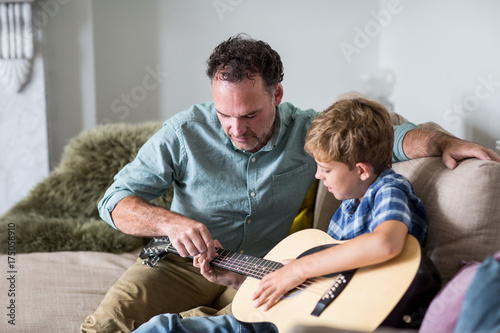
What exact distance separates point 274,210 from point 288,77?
1979mm

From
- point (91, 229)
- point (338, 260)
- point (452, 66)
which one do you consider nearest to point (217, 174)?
point (338, 260)

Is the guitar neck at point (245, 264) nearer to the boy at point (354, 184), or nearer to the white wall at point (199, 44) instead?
the boy at point (354, 184)

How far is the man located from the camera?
1507 mm

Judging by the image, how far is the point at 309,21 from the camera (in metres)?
3.46

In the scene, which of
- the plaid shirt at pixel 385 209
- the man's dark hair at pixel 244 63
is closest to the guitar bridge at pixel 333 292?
the plaid shirt at pixel 385 209

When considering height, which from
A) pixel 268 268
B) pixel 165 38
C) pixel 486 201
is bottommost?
pixel 268 268

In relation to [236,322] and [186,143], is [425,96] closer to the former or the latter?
[186,143]

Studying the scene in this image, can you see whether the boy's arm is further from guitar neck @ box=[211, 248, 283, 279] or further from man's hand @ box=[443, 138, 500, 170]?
man's hand @ box=[443, 138, 500, 170]

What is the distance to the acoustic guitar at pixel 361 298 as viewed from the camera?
41.1 inches

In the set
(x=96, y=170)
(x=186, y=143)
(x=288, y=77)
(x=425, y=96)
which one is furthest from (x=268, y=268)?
(x=288, y=77)

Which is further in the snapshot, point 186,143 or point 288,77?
point 288,77

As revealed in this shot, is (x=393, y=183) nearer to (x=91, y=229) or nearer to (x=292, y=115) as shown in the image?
(x=292, y=115)

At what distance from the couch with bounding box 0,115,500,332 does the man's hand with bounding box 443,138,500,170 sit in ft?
0.08

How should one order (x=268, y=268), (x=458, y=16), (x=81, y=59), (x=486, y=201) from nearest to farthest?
(x=486, y=201)
(x=268, y=268)
(x=458, y=16)
(x=81, y=59)
